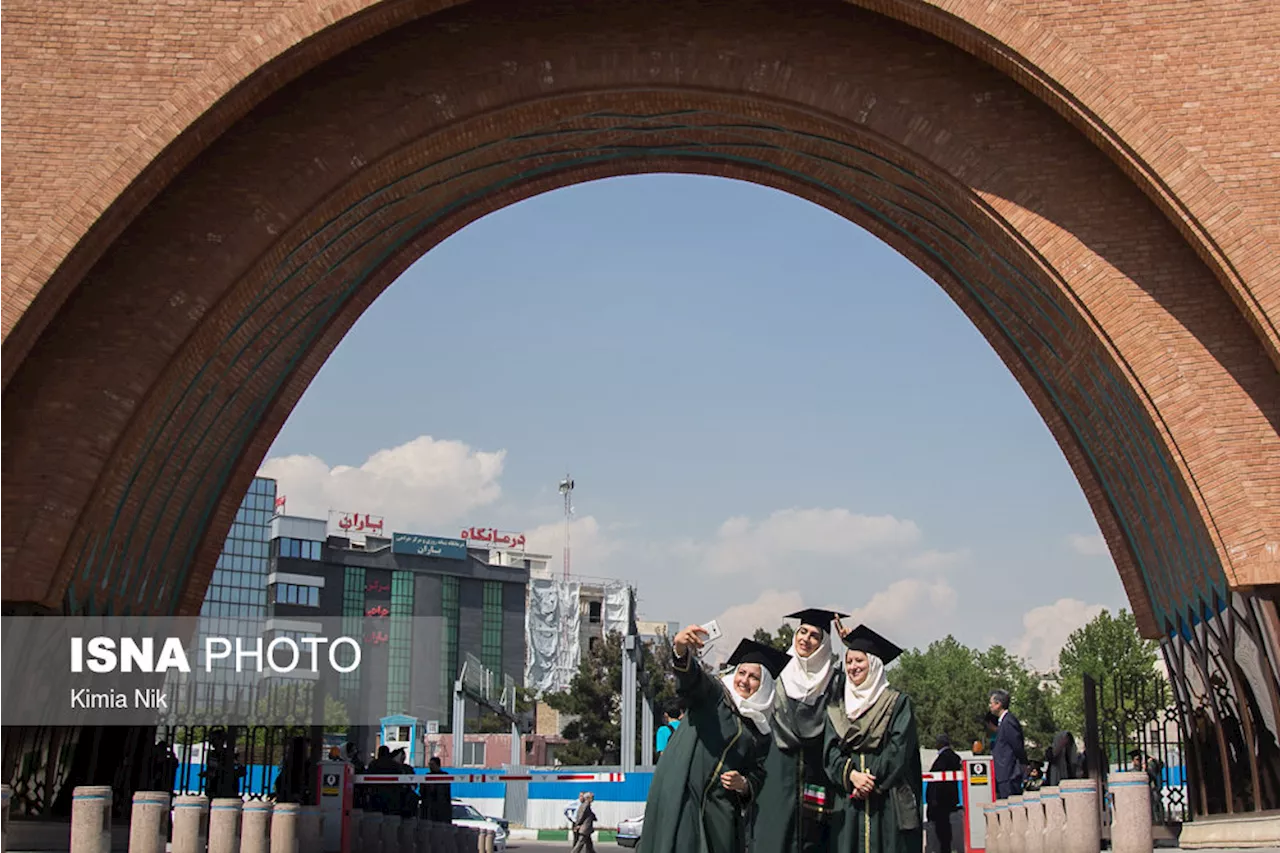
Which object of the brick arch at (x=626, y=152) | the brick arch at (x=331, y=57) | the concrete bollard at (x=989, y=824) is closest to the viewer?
the brick arch at (x=331, y=57)

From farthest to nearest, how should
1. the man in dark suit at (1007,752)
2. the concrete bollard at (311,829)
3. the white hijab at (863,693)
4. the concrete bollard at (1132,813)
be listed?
the concrete bollard at (311,829), the man in dark suit at (1007,752), the concrete bollard at (1132,813), the white hijab at (863,693)

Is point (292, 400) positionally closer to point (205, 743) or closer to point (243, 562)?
point (205, 743)

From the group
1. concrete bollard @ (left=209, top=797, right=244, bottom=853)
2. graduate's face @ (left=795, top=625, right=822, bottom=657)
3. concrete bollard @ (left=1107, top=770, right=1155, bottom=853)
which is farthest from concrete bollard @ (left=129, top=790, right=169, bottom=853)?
concrete bollard @ (left=1107, top=770, right=1155, bottom=853)

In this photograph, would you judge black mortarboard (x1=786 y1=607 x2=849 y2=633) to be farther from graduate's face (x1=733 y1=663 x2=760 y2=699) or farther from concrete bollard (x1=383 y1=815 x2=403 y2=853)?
concrete bollard (x1=383 y1=815 x2=403 y2=853)

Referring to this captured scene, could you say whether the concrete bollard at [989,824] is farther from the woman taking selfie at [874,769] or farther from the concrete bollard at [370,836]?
the concrete bollard at [370,836]

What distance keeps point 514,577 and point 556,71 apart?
8208 cm

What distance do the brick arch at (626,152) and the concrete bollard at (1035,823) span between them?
2.92 meters

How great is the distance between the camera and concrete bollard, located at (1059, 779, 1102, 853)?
12.4m

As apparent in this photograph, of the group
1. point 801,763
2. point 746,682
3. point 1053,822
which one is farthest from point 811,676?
point 1053,822

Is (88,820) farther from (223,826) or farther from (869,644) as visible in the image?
(869,644)

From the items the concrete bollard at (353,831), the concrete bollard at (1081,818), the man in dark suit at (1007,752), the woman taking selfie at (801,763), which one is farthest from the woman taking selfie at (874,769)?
the concrete bollard at (353,831)

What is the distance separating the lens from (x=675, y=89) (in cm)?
1658

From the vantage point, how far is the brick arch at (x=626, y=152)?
14.8 m

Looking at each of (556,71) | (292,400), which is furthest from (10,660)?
(556,71)
